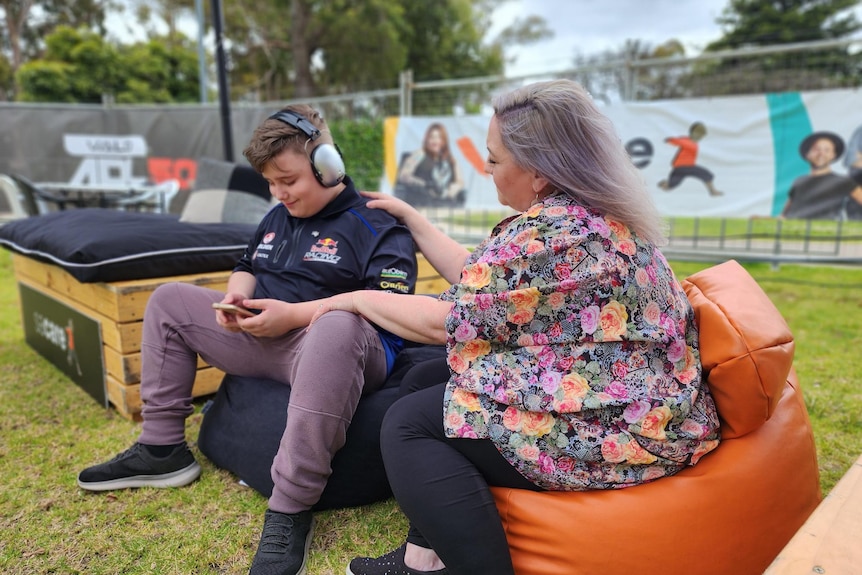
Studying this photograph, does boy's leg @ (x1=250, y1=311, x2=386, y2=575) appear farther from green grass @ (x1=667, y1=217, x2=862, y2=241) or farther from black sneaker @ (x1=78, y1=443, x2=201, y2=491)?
green grass @ (x1=667, y1=217, x2=862, y2=241)

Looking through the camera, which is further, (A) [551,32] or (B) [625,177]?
(A) [551,32]

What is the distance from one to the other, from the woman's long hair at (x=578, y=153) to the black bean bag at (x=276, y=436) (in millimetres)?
955

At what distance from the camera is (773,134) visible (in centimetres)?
584

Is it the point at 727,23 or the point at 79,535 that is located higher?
the point at 727,23

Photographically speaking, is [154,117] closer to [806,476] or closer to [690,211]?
[690,211]

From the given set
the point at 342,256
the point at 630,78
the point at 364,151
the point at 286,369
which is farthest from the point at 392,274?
the point at 364,151

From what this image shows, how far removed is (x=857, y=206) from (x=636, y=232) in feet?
17.6

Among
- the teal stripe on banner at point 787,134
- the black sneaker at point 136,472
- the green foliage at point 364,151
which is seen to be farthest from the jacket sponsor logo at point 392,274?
the green foliage at point 364,151

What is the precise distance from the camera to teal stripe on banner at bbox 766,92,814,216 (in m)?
5.70

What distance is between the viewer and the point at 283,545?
176 cm

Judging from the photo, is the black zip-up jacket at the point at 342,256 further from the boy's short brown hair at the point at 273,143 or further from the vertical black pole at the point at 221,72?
the vertical black pole at the point at 221,72

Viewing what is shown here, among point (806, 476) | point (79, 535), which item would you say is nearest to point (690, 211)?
point (806, 476)

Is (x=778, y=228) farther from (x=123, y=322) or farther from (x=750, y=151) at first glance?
(x=123, y=322)

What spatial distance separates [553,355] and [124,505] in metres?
1.63
